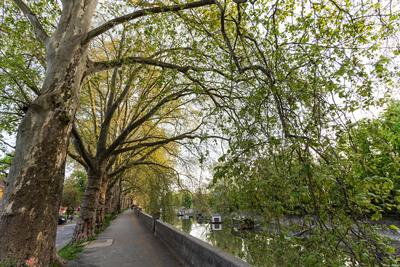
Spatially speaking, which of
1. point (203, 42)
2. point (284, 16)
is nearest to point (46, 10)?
point (203, 42)

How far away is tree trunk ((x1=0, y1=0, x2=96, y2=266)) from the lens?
13.8 feet

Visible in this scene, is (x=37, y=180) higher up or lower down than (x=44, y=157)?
lower down

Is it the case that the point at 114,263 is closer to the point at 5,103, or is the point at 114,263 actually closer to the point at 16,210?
the point at 16,210

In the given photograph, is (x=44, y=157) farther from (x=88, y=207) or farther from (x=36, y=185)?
(x=88, y=207)

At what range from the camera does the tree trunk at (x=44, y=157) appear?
4195 millimetres

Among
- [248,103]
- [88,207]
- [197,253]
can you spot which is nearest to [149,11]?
[248,103]

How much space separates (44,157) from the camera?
15.4 ft

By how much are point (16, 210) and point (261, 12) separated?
18.1ft

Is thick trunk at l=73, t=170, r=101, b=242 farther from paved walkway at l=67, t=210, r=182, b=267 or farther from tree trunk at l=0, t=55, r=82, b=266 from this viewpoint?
tree trunk at l=0, t=55, r=82, b=266

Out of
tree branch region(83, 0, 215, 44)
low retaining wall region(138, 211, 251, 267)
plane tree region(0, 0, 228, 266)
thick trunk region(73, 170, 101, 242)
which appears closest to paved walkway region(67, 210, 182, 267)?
low retaining wall region(138, 211, 251, 267)

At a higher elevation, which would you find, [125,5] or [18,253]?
[125,5]

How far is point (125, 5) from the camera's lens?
7574mm

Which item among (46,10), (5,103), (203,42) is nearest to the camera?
(203,42)

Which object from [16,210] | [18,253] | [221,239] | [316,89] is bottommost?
[221,239]
